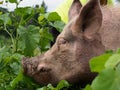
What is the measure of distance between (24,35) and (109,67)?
202 cm

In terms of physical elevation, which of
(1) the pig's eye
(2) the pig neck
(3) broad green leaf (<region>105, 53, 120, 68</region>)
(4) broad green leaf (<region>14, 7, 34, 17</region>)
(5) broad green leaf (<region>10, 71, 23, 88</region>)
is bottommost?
(5) broad green leaf (<region>10, 71, 23, 88</region>)

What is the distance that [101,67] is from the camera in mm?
1526

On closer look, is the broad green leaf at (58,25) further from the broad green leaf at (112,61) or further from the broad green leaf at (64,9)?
the broad green leaf at (112,61)

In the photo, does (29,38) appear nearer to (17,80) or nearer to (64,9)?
(17,80)

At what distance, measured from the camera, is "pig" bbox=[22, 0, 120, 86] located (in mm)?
3199

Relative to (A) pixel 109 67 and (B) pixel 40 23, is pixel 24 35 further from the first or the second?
(A) pixel 109 67

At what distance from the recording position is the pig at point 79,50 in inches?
126

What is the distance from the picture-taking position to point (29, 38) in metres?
3.33

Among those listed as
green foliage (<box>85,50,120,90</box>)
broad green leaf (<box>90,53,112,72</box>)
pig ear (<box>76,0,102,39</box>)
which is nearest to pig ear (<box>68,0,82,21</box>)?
pig ear (<box>76,0,102,39</box>)

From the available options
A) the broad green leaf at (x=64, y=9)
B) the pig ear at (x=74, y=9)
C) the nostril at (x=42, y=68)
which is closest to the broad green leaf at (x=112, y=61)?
the nostril at (x=42, y=68)

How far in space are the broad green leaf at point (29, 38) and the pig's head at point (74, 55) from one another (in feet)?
0.33

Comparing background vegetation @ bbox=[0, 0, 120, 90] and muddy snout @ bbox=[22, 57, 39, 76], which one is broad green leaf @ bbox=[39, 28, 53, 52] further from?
muddy snout @ bbox=[22, 57, 39, 76]

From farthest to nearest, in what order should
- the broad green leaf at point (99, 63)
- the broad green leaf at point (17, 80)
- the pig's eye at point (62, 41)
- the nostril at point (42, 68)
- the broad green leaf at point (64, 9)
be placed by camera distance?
the broad green leaf at point (64, 9), the pig's eye at point (62, 41), the nostril at point (42, 68), the broad green leaf at point (17, 80), the broad green leaf at point (99, 63)

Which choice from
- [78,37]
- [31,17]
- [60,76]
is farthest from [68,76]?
[31,17]
